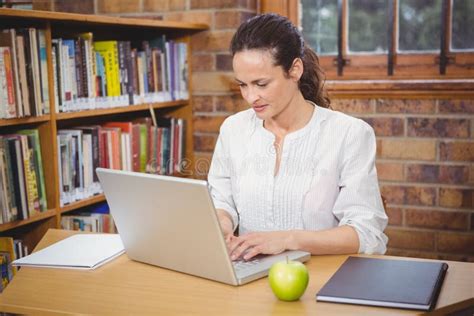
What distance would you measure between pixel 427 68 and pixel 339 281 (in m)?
1.82

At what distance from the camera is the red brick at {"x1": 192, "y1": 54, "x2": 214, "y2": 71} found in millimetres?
3316

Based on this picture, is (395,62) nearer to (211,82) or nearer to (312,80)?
(211,82)

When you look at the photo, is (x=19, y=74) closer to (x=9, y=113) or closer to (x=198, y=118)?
(x=9, y=113)

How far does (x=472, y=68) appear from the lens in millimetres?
2902

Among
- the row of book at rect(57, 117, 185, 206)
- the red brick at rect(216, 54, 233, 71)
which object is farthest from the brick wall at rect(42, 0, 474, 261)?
the row of book at rect(57, 117, 185, 206)

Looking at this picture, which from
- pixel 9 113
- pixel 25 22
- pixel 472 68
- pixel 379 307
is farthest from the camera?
pixel 472 68

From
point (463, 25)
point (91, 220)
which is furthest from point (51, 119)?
point (463, 25)

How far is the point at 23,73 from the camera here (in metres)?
2.37

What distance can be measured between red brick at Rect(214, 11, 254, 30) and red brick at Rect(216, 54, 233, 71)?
14 centimetres

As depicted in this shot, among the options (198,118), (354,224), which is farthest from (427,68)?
(354,224)

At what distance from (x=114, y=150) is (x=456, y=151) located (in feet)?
4.89

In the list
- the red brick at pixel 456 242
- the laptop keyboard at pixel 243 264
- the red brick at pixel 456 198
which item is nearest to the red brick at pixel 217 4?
the red brick at pixel 456 198

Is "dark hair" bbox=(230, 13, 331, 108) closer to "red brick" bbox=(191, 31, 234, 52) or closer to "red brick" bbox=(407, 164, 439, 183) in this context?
"red brick" bbox=(407, 164, 439, 183)

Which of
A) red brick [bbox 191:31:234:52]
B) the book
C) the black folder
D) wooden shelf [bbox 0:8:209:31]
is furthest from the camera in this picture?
red brick [bbox 191:31:234:52]
